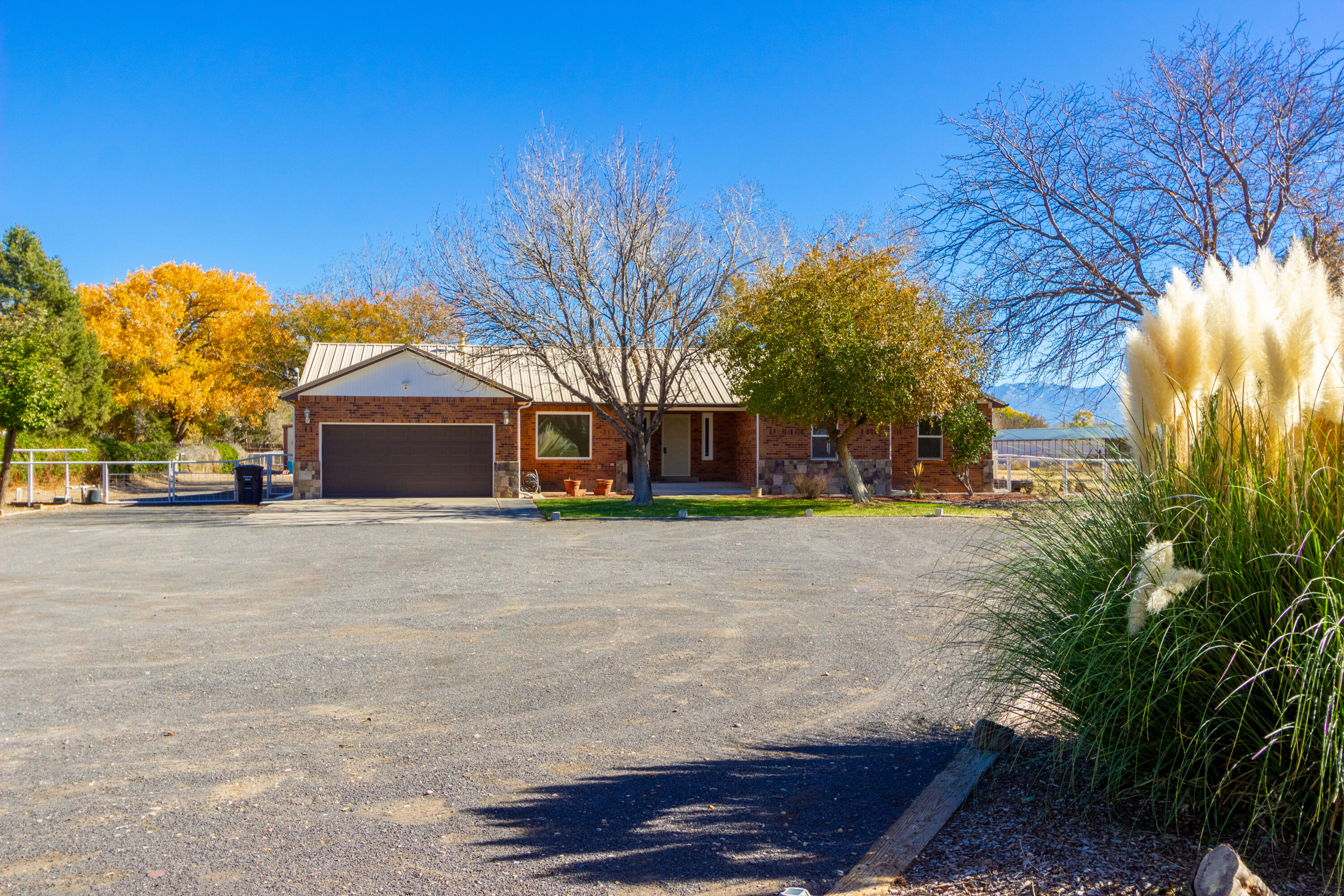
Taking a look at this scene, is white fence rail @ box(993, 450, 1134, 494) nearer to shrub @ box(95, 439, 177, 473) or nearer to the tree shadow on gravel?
the tree shadow on gravel

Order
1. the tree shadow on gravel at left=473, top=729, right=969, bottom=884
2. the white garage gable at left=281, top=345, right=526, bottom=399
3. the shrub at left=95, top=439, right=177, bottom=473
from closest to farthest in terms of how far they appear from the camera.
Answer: the tree shadow on gravel at left=473, top=729, right=969, bottom=884 < the white garage gable at left=281, top=345, right=526, bottom=399 < the shrub at left=95, top=439, right=177, bottom=473

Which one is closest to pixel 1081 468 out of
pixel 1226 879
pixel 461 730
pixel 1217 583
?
pixel 1217 583

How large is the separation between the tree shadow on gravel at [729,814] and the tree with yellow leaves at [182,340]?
36.5 m

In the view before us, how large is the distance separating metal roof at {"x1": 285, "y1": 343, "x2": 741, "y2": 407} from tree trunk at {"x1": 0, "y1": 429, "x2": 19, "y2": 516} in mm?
6414

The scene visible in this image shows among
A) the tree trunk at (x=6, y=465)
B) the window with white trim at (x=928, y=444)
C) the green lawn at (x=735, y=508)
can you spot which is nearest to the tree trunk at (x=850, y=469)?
the green lawn at (x=735, y=508)

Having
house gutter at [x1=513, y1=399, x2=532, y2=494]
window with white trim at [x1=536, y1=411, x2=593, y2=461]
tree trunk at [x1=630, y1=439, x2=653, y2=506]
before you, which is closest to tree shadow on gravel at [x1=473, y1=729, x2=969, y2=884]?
tree trunk at [x1=630, y1=439, x2=653, y2=506]

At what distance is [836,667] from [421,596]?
Result: 16.1 feet

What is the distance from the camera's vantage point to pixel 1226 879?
2.40 meters

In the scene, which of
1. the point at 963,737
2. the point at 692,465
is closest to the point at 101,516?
the point at 692,465

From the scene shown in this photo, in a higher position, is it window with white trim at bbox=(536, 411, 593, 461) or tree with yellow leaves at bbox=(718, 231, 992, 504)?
tree with yellow leaves at bbox=(718, 231, 992, 504)

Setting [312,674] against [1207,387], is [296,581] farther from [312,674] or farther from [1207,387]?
[1207,387]

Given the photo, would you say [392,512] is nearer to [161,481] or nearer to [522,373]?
[522,373]

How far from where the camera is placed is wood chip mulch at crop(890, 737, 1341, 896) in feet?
9.46

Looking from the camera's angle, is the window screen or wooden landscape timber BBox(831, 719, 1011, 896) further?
the window screen
